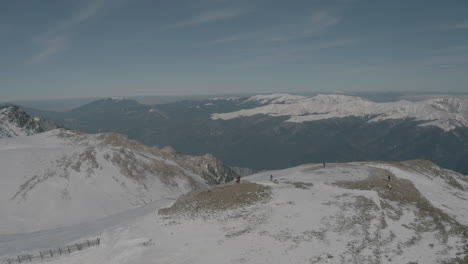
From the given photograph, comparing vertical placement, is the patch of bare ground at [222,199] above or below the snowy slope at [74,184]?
above

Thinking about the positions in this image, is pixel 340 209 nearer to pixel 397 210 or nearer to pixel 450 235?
pixel 397 210

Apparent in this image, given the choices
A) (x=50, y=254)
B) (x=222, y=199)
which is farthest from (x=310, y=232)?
(x=50, y=254)

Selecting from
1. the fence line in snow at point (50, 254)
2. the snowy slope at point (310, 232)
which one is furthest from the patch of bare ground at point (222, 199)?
the fence line in snow at point (50, 254)

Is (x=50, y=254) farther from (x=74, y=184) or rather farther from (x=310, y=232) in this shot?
(x=74, y=184)

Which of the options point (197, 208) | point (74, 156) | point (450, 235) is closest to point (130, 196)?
point (74, 156)

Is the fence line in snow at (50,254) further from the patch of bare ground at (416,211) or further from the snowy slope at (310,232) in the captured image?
the patch of bare ground at (416,211)

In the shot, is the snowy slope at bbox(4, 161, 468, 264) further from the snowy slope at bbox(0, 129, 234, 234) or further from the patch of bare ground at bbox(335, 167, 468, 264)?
the snowy slope at bbox(0, 129, 234, 234)
